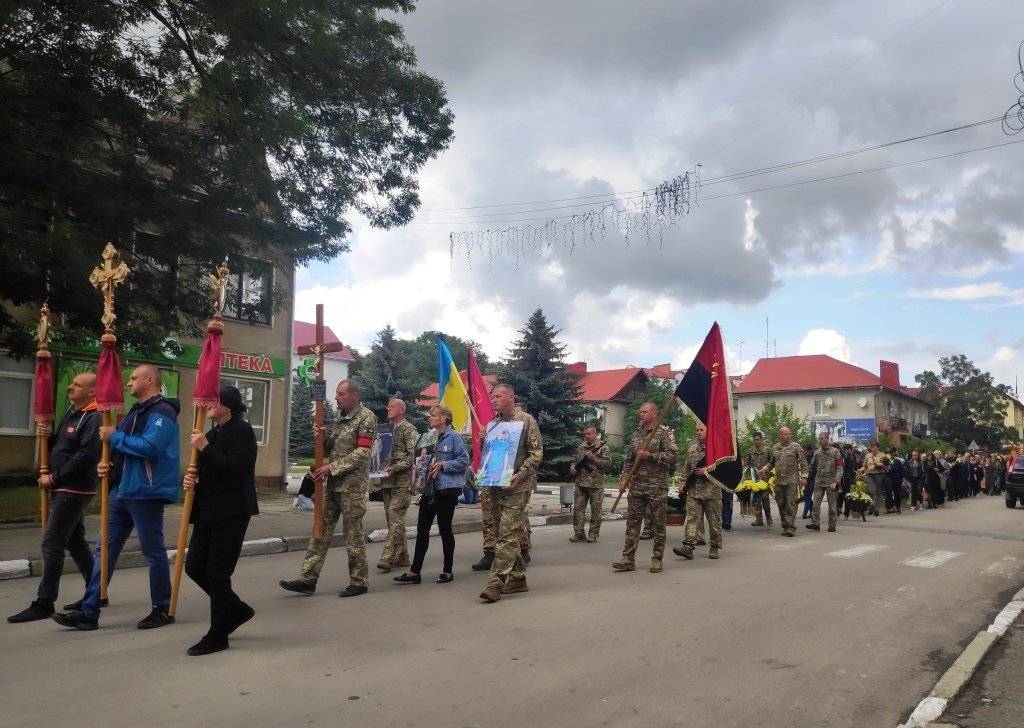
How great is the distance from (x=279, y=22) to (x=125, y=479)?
8.70 metres

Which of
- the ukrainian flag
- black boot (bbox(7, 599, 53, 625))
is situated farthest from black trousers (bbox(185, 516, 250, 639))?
the ukrainian flag

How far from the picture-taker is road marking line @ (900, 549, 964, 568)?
36.4 feet

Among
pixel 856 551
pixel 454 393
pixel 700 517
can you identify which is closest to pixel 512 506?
pixel 700 517

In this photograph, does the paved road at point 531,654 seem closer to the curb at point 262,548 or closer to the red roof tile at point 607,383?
the curb at point 262,548

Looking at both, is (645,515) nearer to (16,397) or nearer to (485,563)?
(485,563)

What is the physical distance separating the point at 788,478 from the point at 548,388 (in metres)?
21.6

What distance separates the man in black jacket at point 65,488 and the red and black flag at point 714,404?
6.47 m

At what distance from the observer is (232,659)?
548 cm

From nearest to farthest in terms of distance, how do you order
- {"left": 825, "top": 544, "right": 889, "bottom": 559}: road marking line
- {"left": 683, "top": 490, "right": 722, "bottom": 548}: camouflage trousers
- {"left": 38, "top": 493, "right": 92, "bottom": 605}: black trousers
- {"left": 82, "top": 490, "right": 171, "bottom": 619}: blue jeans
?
{"left": 82, "top": 490, "right": 171, "bottom": 619}: blue jeans
{"left": 38, "top": 493, "right": 92, "bottom": 605}: black trousers
{"left": 683, "top": 490, "right": 722, "bottom": 548}: camouflage trousers
{"left": 825, "top": 544, "right": 889, "bottom": 559}: road marking line

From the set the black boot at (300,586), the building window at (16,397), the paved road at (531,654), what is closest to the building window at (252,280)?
the paved road at (531,654)

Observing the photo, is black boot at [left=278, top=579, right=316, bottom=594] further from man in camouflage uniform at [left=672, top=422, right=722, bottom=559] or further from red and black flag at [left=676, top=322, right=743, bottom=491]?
man in camouflage uniform at [left=672, top=422, right=722, bottom=559]

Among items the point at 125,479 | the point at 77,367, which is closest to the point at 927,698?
the point at 125,479

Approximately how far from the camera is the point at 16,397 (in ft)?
65.2

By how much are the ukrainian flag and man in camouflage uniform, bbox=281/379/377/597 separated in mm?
5796
